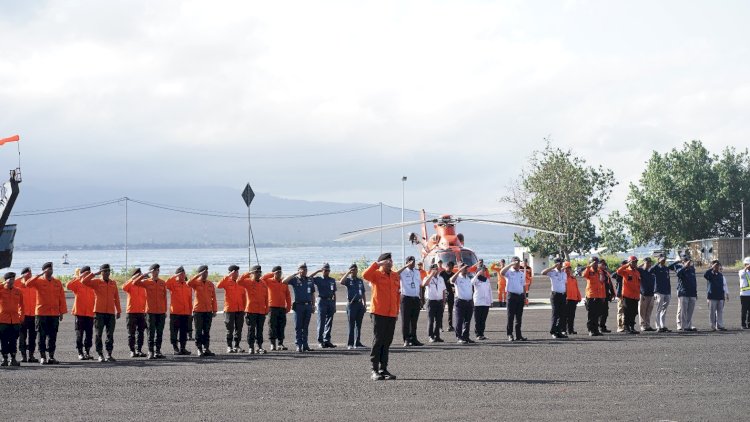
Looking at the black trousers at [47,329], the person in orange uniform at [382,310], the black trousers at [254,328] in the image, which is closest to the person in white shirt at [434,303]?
the black trousers at [254,328]

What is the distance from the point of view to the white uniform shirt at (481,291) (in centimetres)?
2414

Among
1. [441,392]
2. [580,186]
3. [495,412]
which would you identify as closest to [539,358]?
[441,392]

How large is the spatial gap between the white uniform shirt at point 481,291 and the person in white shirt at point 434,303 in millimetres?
827

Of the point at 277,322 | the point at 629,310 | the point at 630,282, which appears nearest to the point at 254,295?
the point at 277,322

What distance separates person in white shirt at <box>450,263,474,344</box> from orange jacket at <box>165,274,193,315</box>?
5.86 metres

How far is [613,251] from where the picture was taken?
75562 millimetres

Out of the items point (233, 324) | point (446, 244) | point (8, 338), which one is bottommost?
point (8, 338)

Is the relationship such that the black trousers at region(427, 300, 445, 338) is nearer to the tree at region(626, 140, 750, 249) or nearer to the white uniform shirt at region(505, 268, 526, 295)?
the white uniform shirt at region(505, 268, 526, 295)

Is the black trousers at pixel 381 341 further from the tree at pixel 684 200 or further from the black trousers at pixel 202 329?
the tree at pixel 684 200

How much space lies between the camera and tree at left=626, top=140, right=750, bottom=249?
3147 inches

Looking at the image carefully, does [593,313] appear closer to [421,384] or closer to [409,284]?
[409,284]

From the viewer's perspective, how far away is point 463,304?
23.8 meters

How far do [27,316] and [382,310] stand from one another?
311 inches

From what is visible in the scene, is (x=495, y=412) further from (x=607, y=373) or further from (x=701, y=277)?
(x=701, y=277)
